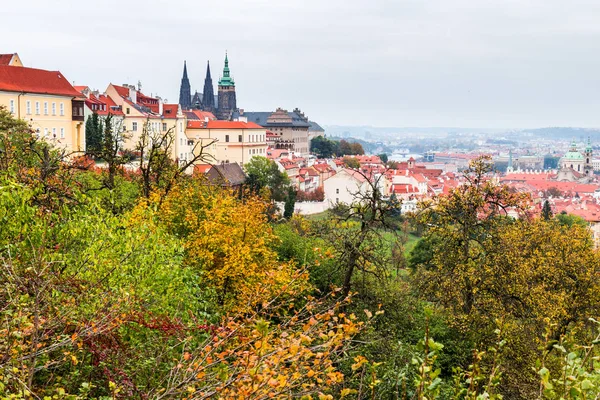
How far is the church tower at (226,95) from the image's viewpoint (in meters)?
140

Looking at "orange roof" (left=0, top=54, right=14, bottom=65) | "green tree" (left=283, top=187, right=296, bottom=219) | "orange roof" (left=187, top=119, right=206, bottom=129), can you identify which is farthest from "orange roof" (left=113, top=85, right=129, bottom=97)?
"green tree" (left=283, top=187, right=296, bottom=219)

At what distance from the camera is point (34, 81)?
1768 inches

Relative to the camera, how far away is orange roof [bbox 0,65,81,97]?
4262 centimetres

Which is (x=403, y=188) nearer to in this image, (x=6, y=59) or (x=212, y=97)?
(x=212, y=97)

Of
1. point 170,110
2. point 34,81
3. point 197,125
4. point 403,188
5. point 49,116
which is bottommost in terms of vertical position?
point 403,188

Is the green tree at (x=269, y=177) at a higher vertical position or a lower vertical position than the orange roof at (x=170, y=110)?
lower

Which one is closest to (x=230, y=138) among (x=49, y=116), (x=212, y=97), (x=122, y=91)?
(x=122, y=91)

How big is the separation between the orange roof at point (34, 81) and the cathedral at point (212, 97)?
8847 centimetres

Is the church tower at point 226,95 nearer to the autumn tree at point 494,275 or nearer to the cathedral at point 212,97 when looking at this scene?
the cathedral at point 212,97

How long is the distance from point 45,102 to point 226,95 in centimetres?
9657

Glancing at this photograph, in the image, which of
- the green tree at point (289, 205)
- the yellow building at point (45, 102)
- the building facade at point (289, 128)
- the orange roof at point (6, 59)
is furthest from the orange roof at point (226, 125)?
the building facade at point (289, 128)

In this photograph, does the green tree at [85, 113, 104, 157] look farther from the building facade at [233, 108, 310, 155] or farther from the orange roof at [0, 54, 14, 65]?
the building facade at [233, 108, 310, 155]

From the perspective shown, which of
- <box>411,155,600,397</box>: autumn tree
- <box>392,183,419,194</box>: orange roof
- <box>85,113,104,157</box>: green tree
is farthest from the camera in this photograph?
<box>392,183,419,194</box>: orange roof

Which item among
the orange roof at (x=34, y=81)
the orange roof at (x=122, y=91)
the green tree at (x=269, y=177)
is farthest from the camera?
the green tree at (x=269, y=177)
